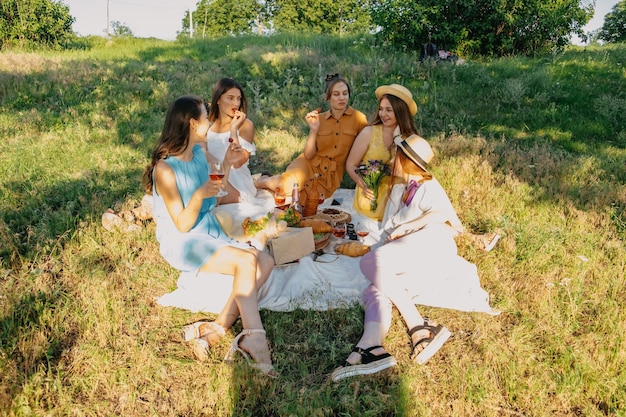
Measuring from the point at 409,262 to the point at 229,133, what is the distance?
3154mm

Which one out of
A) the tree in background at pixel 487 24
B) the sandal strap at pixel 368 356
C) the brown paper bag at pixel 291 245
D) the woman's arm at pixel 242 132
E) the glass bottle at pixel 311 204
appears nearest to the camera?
the sandal strap at pixel 368 356

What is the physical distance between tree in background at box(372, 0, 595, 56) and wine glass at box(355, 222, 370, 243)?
27.2ft

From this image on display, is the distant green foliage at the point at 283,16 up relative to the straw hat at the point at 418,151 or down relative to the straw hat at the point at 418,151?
up

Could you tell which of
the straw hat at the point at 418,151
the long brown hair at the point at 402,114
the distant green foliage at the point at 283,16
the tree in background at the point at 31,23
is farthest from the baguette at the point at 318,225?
the distant green foliage at the point at 283,16

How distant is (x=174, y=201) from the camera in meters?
3.62

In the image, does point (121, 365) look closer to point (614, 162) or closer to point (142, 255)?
point (142, 255)

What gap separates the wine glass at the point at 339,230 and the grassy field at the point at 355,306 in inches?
52.6

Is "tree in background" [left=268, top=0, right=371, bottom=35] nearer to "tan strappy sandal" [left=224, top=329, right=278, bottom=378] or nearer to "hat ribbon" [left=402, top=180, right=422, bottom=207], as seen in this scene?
"hat ribbon" [left=402, top=180, right=422, bottom=207]

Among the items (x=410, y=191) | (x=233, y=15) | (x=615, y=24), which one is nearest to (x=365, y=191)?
(x=410, y=191)

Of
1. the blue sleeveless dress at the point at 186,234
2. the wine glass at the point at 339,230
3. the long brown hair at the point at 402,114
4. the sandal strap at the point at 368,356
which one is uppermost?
the long brown hair at the point at 402,114

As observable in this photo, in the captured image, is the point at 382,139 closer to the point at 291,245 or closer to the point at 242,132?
the point at 242,132

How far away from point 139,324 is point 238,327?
0.79 meters

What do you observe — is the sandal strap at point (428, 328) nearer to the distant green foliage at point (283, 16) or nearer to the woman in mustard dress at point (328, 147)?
the woman in mustard dress at point (328, 147)

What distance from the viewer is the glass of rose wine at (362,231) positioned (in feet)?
16.2
